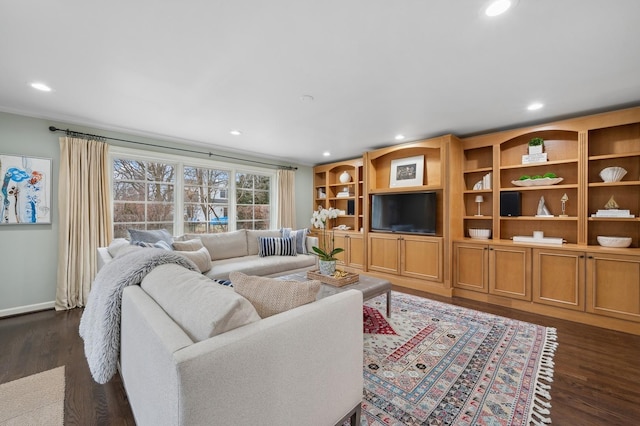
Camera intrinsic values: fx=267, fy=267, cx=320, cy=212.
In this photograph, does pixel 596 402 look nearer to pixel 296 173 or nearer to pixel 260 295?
pixel 260 295

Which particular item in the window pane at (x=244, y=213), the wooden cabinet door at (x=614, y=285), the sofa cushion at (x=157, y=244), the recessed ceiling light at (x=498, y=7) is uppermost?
the recessed ceiling light at (x=498, y=7)

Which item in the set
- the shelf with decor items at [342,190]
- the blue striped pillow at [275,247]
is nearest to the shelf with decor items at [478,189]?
the shelf with decor items at [342,190]

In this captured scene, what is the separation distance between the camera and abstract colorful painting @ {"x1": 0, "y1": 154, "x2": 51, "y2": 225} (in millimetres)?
2943

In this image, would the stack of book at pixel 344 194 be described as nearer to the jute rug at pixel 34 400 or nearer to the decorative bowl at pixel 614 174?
the decorative bowl at pixel 614 174

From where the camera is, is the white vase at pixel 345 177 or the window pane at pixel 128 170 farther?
the white vase at pixel 345 177

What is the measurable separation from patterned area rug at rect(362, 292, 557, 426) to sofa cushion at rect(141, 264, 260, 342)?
1113mm

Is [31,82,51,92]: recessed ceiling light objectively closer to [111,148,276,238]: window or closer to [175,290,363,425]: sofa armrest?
[111,148,276,238]: window

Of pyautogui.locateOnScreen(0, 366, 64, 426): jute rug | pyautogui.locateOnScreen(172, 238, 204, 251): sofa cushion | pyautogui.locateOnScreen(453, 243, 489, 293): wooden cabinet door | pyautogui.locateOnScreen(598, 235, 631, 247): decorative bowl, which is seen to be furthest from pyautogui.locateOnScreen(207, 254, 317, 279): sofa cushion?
pyautogui.locateOnScreen(598, 235, 631, 247): decorative bowl

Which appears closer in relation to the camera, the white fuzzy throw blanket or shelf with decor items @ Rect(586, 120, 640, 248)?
the white fuzzy throw blanket

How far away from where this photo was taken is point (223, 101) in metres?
2.78

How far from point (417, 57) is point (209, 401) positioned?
7.73ft

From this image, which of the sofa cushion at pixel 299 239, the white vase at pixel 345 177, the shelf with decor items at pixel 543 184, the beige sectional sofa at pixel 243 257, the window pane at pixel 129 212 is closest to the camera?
the shelf with decor items at pixel 543 184

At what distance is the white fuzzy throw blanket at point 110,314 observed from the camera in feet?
5.10

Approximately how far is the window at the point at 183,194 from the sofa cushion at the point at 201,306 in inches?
125
